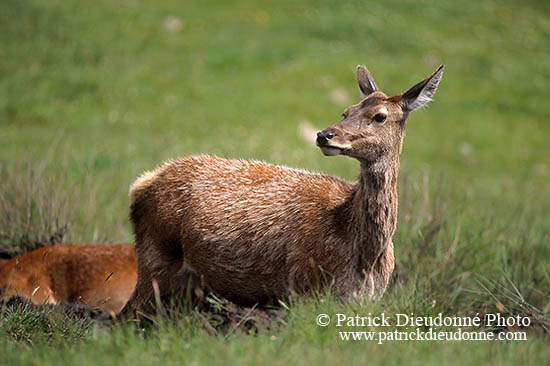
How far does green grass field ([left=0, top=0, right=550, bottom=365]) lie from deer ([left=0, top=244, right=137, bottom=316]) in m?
0.63

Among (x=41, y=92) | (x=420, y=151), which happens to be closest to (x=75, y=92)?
(x=41, y=92)

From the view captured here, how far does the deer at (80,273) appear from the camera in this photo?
19.3ft

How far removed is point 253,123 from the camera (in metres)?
14.8

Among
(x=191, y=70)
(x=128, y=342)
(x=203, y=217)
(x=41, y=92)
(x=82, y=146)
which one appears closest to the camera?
(x=128, y=342)

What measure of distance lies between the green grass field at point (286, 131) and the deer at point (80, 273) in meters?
0.63

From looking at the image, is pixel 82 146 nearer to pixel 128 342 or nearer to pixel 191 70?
pixel 191 70

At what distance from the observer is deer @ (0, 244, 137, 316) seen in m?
5.88

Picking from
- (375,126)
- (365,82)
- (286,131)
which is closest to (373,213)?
(375,126)

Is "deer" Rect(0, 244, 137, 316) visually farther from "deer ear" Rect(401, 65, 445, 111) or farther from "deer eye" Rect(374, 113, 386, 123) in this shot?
"deer ear" Rect(401, 65, 445, 111)

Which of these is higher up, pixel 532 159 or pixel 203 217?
pixel 203 217

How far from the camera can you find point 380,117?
4.59 m

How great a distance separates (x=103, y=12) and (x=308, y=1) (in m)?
7.01

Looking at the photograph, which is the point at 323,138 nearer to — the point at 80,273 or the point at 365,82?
the point at 365,82

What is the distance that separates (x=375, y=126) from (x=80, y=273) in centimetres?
307
